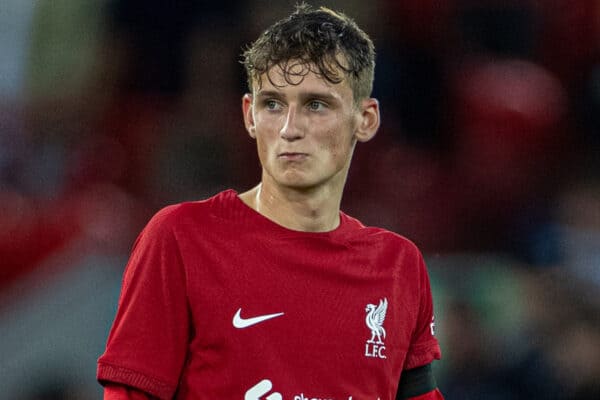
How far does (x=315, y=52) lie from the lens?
2.45 m

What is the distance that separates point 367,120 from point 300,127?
0.32 m

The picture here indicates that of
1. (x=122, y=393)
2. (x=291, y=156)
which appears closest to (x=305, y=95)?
(x=291, y=156)

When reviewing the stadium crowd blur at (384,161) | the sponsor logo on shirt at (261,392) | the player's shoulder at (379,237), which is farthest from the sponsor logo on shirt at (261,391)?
the stadium crowd blur at (384,161)

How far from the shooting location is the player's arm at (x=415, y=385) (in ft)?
8.88

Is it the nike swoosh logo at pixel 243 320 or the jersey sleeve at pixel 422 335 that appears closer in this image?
the nike swoosh logo at pixel 243 320

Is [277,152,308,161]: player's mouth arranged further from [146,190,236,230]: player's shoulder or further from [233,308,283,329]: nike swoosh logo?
[233,308,283,329]: nike swoosh logo

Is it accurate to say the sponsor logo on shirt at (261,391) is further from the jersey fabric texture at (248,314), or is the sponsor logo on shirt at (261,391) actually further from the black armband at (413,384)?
the black armband at (413,384)

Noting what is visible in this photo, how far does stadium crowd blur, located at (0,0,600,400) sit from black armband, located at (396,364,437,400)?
7.68ft

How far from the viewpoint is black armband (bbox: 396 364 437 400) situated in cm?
271

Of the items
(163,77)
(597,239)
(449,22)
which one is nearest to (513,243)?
(597,239)

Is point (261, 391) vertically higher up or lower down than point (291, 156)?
lower down

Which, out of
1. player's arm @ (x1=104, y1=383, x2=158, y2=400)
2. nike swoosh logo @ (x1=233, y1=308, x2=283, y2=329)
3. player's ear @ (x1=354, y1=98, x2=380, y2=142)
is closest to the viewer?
player's arm @ (x1=104, y1=383, x2=158, y2=400)

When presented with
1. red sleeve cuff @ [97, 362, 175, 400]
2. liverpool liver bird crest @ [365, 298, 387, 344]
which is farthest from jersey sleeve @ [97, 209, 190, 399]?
liverpool liver bird crest @ [365, 298, 387, 344]

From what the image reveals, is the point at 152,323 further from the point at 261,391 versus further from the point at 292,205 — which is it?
the point at 292,205
